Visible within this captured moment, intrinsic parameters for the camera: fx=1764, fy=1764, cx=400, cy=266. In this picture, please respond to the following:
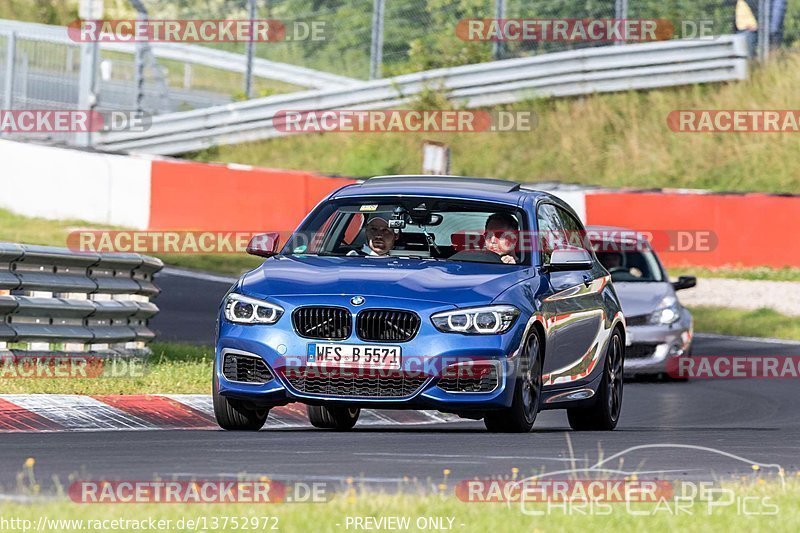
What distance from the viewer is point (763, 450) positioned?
980cm

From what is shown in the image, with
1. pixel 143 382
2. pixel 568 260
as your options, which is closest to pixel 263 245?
pixel 568 260

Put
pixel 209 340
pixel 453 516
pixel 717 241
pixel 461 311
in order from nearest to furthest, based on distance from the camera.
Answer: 1. pixel 453 516
2. pixel 461 311
3. pixel 209 340
4. pixel 717 241

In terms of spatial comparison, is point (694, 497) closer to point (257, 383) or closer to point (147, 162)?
point (257, 383)

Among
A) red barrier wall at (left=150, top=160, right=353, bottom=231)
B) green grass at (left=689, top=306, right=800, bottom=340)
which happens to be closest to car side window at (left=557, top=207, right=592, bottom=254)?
green grass at (left=689, top=306, right=800, bottom=340)

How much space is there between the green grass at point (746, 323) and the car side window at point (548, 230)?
1039 cm

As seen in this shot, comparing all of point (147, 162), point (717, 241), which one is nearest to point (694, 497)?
point (717, 241)

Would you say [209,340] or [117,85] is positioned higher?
[117,85]

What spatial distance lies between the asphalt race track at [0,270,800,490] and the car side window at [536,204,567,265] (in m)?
1.17

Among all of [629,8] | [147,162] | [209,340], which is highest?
[629,8]

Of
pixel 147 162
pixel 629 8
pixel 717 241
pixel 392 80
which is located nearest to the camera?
pixel 717 241

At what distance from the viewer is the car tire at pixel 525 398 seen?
32.7ft

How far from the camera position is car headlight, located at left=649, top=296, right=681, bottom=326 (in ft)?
56.0

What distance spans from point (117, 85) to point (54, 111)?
2347mm

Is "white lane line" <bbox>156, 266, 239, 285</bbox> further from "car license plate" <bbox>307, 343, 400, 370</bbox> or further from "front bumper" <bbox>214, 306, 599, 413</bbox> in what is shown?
"car license plate" <bbox>307, 343, 400, 370</bbox>
